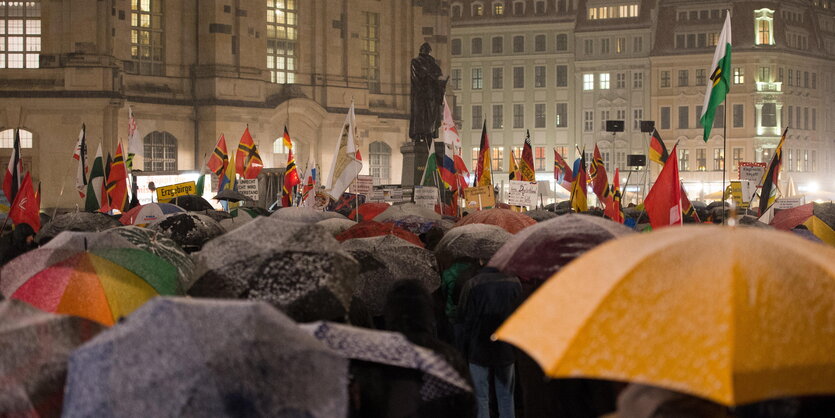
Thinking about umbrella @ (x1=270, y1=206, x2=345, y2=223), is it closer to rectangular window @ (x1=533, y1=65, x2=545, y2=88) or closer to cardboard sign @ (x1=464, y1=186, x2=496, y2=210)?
cardboard sign @ (x1=464, y1=186, x2=496, y2=210)

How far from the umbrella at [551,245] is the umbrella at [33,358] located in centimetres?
277

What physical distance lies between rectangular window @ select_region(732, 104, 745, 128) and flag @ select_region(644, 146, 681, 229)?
63.0 m

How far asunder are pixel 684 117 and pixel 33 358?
70400 mm

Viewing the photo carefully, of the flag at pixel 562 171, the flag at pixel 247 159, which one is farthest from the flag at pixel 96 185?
the flag at pixel 562 171

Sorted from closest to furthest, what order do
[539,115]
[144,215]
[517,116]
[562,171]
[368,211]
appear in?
1. [144,215]
2. [368,211]
3. [562,171]
4. [539,115]
5. [517,116]

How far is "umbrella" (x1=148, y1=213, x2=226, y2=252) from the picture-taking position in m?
12.0

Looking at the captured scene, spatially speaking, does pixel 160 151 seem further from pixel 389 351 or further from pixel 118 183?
pixel 389 351

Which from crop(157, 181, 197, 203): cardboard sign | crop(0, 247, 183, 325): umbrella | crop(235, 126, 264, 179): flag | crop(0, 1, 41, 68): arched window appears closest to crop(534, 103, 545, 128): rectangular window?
crop(0, 1, 41, 68): arched window

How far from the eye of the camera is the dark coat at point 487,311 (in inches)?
316

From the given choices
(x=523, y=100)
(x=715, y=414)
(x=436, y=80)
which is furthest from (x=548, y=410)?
(x=523, y=100)

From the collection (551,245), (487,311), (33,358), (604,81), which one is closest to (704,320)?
(33,358)

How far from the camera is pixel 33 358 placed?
13.3 feet

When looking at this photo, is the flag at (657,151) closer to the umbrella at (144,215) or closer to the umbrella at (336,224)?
the umbrella at (336,224)

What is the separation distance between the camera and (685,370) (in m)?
3.48
